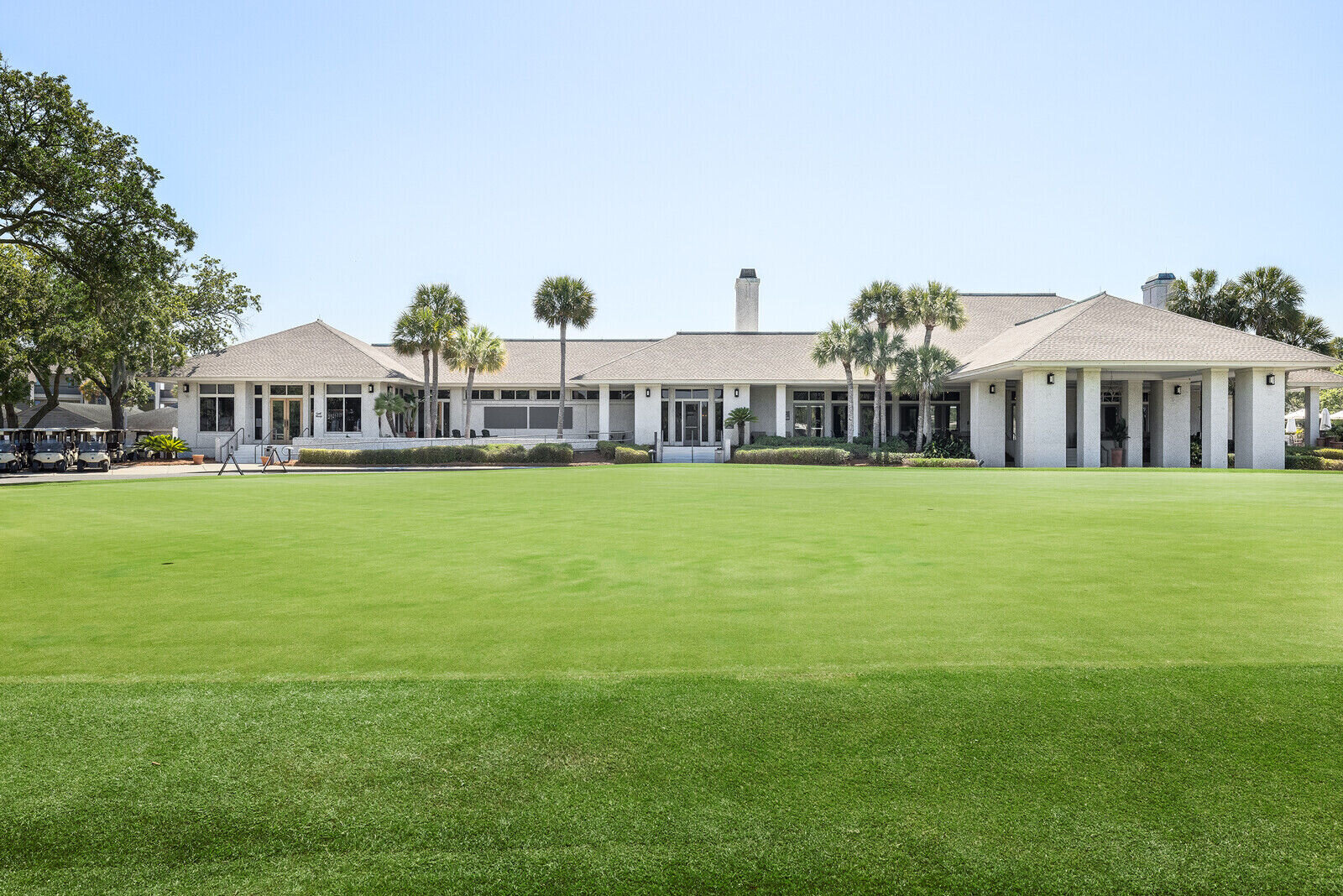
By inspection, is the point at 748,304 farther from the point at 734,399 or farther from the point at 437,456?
the point at 437,456

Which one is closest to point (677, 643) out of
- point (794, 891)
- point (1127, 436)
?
point (794, 891)

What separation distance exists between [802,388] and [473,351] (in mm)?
15609

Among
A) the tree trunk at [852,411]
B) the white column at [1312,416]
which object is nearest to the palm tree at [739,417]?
the tree trunk at [852,411]

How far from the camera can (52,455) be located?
2836 centimetres

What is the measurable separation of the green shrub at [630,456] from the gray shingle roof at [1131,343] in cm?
1388

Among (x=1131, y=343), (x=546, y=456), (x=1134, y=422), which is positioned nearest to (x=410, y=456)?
(x=546, y=456)

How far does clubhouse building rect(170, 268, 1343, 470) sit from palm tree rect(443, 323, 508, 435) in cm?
331

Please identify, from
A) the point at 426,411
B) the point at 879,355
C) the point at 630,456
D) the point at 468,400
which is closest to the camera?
the point at 879,355

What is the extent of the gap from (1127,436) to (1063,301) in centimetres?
1098

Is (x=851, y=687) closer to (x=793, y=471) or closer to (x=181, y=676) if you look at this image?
(x=181, y=676)

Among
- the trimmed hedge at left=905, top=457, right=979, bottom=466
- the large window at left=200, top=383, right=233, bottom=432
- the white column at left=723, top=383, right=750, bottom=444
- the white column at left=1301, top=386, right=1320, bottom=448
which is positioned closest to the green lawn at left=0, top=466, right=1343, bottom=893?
the trimmed hedge at left=905, top=457, right=979, bottom=466

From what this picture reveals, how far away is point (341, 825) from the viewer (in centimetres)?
276

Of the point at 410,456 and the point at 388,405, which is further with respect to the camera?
the point at 388,405

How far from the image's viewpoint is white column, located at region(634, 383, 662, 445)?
131 ft
